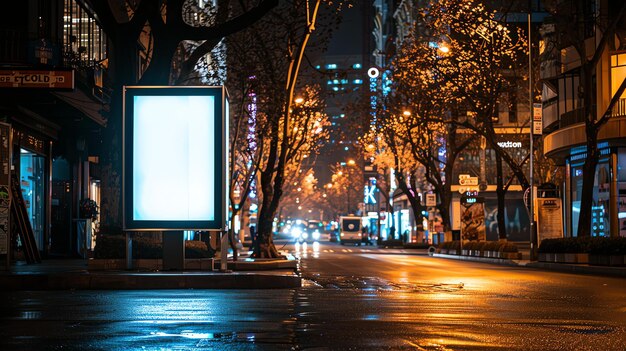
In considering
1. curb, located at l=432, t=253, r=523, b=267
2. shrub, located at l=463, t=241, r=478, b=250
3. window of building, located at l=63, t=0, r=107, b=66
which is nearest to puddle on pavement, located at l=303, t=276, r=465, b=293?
window of building, located at l=63, t=0, r=107, b=66

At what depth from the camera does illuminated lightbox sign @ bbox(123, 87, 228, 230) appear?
64.8 feet

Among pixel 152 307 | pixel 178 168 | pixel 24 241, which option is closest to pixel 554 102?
pixel 24 241

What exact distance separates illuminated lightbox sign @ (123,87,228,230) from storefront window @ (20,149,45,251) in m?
14.0

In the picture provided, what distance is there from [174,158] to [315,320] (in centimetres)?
827

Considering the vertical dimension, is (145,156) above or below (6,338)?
above

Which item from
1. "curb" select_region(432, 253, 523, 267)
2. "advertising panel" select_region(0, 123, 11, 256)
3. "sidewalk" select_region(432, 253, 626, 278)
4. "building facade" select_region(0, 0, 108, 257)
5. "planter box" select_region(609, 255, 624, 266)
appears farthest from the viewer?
"curb" select_region(432, 253, 523, 267)

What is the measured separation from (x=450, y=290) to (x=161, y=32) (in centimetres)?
849

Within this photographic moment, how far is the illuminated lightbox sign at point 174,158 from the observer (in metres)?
19.8

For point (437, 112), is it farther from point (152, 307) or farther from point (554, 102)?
point (152, 307)

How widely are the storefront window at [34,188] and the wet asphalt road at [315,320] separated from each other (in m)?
16.2

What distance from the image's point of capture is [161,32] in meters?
22.0

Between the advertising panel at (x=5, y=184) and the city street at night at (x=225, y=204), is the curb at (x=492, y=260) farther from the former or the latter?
the advertising panel at (x=5, y=184)

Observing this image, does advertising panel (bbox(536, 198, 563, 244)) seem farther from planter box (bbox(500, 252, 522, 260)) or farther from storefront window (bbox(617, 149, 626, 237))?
storefront window (bbox(617, 149, 626, 237))

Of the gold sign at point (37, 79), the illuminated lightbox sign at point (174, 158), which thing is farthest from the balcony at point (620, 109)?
the illuminated lightbox sign at point (174, 158)
